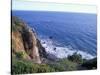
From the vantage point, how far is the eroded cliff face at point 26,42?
2.26 m

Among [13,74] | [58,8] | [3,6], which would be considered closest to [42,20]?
[58,8]

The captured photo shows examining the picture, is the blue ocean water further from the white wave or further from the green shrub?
the green shrub

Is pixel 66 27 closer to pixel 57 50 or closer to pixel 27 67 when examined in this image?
pixel 57 50

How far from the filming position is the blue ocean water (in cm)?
235

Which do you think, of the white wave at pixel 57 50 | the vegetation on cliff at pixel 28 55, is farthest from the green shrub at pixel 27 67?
the white wave at pixel 57 50

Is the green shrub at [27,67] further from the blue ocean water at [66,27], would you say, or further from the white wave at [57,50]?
the blue ocean water at [66,27]

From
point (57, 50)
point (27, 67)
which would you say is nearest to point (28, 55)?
point (27, 67)

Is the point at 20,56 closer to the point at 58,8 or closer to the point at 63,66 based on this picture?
the point at 63,66

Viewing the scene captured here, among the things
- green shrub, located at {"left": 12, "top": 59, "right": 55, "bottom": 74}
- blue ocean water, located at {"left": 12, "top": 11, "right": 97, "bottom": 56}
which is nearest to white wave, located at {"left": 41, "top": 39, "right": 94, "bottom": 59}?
blue ocean water, located at {"left": 12, "top": 11, "right": 97, "bottom": 56}

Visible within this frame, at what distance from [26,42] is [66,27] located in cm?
49

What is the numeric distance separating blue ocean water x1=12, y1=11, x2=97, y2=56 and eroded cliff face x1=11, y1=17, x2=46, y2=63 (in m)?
0.06

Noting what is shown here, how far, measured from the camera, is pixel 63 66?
2.43 m

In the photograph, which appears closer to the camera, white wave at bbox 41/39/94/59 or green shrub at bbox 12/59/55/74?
green shrub at bbox 12/59/55/74

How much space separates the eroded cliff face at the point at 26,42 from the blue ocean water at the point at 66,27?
0.21 ft
